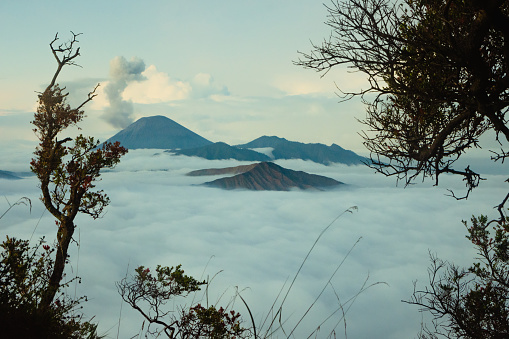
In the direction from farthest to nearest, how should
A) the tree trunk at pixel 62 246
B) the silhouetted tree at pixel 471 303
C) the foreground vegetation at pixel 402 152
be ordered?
the tree trunk at pixel 62 246 < the silhouetted tree at pixel 471 303 < the foreground vegetation at pixel 402 152

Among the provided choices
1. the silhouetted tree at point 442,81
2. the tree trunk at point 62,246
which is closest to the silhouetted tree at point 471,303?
the silhouetted tree at point 442,81

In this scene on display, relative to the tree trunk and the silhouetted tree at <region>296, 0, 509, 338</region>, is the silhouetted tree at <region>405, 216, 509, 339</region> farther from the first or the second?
the tree trunk

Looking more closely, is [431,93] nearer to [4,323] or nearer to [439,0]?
[439,0]

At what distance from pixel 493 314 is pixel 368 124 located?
673 centimetres

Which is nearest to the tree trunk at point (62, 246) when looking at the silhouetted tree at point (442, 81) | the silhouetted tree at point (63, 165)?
the silhouetted tree at point (63, 165)

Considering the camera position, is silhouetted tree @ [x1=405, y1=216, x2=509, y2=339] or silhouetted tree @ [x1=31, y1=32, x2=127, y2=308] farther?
silhouetted tree @ [x1=31, y1=32, x2=127, y2=308]

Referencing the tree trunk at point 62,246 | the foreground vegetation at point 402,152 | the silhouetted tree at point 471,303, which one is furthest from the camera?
the tree trunk at point 62,246

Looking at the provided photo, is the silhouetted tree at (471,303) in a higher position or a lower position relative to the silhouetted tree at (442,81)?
lower

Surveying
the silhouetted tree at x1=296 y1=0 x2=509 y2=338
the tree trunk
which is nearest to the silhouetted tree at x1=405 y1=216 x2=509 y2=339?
the silhouetted tree at x1=296 y1=0 x2=509 y2=338

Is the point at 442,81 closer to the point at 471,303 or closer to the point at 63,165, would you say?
the point at 471,303

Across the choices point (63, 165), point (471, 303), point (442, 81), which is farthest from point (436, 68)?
point (63, 165)

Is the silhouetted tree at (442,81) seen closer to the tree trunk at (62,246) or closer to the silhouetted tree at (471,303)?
the silhouetted tree at (471,303)

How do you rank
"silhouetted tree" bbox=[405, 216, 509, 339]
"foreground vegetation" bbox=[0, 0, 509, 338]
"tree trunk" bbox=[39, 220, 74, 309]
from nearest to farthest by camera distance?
"foreground vegetation" bbox=[0, 0, 509, 338] < "silhouetted tree" bbox=[405, 216, 509, 339] < "tree trunk" bbox=[39, 220, 74, 309]

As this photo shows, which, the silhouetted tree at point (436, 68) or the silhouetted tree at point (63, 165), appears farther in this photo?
the silhouetted tree at point (63, 165)
